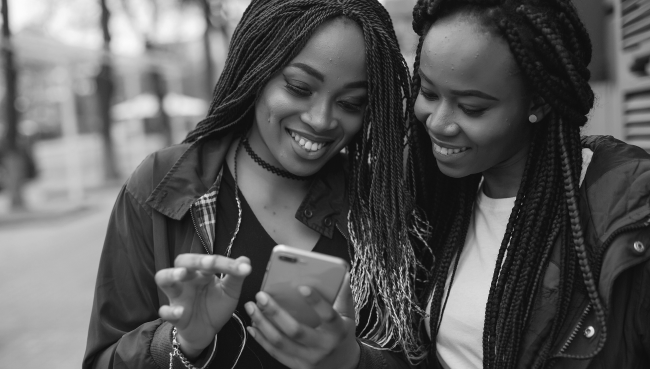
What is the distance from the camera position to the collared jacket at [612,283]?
5.29ft

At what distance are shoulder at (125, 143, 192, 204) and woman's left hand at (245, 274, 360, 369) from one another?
0.70m

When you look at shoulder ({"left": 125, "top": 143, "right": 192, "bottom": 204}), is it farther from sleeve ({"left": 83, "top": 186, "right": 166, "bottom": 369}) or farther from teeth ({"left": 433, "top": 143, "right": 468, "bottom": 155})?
teeth ({"left": 433, "top": 143, "right": 468, "bottom": 155})

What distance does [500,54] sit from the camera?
5.75 ft

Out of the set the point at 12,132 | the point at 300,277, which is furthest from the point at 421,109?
the point at 12,132

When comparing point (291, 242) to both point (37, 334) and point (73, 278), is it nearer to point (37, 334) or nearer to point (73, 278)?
point (37, 334)

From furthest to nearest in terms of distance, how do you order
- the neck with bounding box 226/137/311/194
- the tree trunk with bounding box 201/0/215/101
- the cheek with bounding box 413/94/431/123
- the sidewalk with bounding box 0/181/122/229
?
the tree trunk with bounding box 201/0/215/101, the sidewalk with bounding box 0/181/122/229, the neck with bounding box 226/137/311/194, the cheek with bounding box 413/94/431/123

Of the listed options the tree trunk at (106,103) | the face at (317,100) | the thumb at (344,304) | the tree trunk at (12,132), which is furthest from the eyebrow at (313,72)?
the tree trunk at (106,103)

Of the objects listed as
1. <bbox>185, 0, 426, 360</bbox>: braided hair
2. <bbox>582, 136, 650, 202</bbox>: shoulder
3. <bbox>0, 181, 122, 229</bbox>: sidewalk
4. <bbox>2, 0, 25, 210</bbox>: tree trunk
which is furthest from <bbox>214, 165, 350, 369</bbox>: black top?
<bbox>2, 0, 25, 210</bbox>: tree trunk

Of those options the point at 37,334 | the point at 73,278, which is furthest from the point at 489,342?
the point at 73,278

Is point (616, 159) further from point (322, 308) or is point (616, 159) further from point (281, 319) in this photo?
point (281, 319)

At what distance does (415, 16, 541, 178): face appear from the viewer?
176 centimetres

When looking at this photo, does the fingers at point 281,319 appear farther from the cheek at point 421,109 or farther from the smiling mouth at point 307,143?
the cheek at point 421,109

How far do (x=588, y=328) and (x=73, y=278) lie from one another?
677cm

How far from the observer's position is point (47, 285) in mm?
7047
